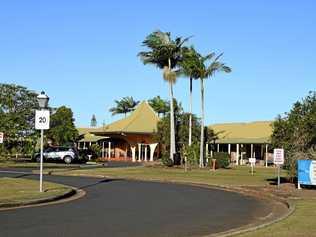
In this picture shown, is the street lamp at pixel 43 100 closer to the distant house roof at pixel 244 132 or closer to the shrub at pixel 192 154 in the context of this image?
the shrub at pixel 192 154

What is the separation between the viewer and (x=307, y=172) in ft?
84.4

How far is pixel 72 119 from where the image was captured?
8869 cm

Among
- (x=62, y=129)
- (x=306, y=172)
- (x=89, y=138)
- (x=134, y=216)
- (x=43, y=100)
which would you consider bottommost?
(x=134, y=216)

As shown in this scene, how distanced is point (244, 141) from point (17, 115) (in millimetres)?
23412

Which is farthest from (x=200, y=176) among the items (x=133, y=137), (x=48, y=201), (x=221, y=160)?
(x=133, y=137)

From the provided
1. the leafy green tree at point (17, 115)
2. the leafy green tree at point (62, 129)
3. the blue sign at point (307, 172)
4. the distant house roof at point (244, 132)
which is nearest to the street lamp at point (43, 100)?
the blue sign at point (307, 172)

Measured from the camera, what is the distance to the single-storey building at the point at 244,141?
211 feet

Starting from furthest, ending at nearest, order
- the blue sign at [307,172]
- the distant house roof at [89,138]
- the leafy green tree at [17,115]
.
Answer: the distant house roof at [89,138]
the leafy green tree at [17,115]
the blue sign at [307,172]

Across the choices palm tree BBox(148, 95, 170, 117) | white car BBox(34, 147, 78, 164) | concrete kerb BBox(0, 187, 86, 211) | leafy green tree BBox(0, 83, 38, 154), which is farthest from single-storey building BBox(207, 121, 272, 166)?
concrete kerb BBox(0, 187, 86, 211)

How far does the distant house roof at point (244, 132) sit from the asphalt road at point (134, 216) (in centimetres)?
4182

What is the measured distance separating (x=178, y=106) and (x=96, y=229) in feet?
231

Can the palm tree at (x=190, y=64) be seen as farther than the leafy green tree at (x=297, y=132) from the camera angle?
Yes

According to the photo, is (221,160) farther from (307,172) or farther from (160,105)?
(160,105)

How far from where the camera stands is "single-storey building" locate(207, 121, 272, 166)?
211ft
